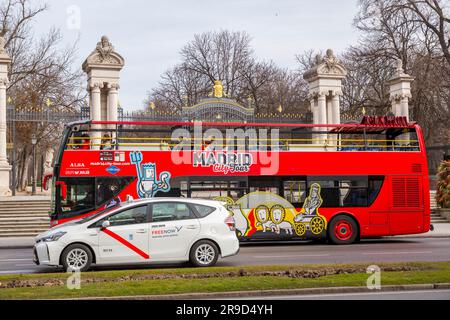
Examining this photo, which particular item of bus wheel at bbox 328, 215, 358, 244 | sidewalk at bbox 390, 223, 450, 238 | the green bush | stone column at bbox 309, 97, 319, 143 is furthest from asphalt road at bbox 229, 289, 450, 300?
stone column at bbox 309, 97, 319, 143

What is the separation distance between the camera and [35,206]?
29.0 meters

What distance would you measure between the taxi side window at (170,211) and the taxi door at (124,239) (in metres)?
0.30

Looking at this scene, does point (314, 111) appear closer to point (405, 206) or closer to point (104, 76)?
point (104, 76)

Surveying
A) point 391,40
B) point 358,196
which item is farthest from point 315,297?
point 391,40

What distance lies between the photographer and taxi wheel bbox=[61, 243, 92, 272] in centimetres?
1336

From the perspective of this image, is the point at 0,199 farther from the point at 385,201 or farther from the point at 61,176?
the point at 385,201

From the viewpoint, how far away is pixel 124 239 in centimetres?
1359

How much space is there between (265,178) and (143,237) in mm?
7719

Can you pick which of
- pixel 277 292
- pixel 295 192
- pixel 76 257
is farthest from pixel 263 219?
pixel 277 292

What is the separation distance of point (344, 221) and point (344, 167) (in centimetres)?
182

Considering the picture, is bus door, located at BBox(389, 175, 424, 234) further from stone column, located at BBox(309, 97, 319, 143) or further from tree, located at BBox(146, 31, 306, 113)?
tree, located at BBox(146, 31, 306, 113)

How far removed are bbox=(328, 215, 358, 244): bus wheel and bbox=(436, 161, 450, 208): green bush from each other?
460 inches

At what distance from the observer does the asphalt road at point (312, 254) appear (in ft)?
50.0

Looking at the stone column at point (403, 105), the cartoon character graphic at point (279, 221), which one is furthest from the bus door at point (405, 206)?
the stone column at point (403, 105)
